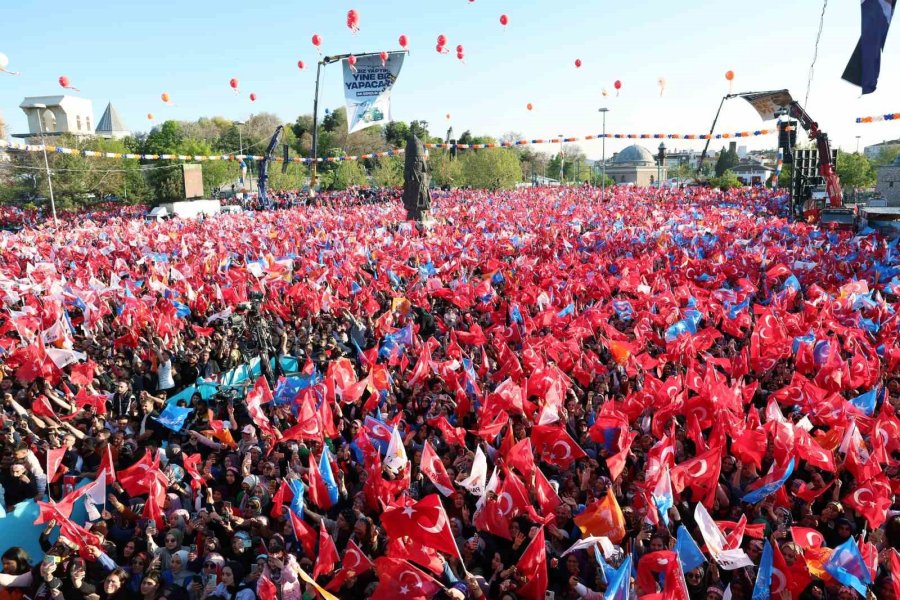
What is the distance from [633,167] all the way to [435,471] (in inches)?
4367

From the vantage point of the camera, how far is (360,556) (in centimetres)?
503

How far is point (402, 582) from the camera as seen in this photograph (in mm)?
4617

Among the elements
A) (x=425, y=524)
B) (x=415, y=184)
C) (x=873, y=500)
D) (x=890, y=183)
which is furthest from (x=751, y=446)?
(x=890, y=183)

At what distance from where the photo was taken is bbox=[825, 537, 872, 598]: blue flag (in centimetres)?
440

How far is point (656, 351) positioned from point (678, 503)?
441 centimetres

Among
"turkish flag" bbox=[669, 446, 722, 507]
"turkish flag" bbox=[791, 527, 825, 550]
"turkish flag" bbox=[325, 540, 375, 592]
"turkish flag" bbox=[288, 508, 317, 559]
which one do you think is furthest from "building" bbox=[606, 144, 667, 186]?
"turkish flag" bbox=[325, 540, 375, 592]

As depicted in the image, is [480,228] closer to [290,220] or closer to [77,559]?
[290,220]

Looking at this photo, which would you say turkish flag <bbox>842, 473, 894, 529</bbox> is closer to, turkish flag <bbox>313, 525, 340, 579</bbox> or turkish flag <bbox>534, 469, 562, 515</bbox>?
turkish flag <bbox>534, 469, 562, 515</bbox>

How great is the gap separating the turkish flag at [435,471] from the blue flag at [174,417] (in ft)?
11.1

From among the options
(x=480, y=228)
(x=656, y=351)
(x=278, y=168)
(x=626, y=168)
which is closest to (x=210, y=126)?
(x=278, y=168)

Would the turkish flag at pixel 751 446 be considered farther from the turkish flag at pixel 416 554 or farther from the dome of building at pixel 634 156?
the dome of building at pixel 634 156

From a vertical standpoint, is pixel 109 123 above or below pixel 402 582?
above

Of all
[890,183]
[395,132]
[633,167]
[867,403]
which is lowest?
[867,403]

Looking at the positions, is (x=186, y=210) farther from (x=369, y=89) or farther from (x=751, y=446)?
(x=751, y=446)
